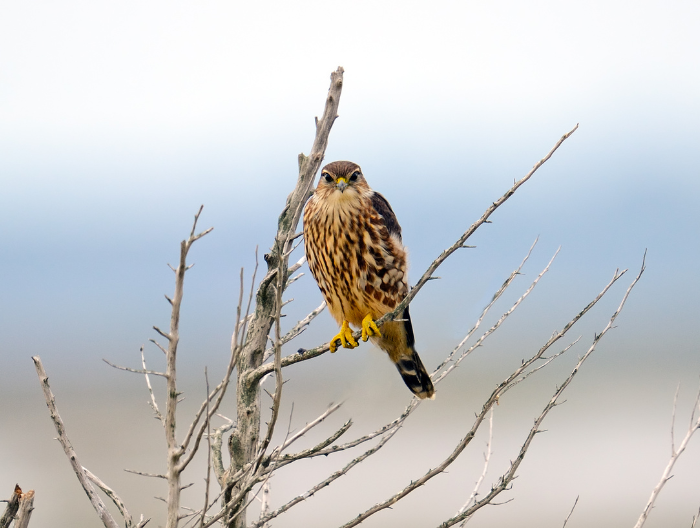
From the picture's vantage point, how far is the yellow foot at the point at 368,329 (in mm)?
3365

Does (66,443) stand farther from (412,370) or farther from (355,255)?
(412,370)

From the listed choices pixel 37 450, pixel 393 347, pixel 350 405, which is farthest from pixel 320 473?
pixel 350 405

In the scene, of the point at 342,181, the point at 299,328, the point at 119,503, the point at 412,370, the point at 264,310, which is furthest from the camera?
the point at 412,370

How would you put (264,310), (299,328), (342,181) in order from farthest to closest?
(342,181) < (299,328) < (264,310)

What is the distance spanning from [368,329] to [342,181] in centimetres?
82

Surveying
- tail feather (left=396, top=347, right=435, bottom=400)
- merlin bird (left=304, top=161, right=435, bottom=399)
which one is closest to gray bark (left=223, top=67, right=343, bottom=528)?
merlin bird (left=304, top=161, right=435, bottom=399)

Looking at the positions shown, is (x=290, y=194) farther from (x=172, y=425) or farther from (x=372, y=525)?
(x=372, y=525)

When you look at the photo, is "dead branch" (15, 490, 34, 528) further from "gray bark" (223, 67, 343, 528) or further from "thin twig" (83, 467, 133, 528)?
"gray bark" (223, 67, 343, 528)

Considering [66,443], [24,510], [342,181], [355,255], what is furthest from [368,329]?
[24,510]

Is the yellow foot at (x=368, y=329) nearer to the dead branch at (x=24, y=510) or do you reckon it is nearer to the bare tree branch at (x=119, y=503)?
the bare tree branch at (x=119, y=503)

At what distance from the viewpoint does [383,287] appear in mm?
3422

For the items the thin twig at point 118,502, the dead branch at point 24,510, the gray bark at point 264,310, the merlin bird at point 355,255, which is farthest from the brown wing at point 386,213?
the dead branch at point 24,510

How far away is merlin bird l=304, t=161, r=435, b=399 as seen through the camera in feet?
11.2

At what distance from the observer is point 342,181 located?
11.5 ft
